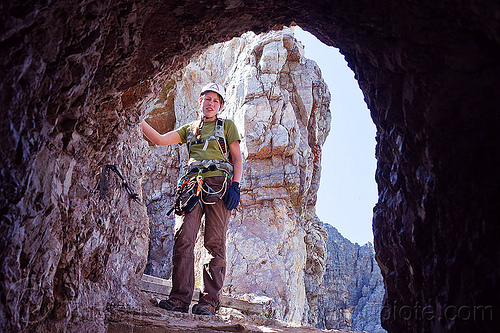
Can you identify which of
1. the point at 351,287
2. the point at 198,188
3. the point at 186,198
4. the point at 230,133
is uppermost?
the point at 230,133

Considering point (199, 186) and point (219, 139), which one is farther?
point (219, 139)

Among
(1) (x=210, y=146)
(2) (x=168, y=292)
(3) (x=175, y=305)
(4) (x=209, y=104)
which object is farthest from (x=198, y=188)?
(2) (x=168, y=292)

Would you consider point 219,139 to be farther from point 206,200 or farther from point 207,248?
point 207,248

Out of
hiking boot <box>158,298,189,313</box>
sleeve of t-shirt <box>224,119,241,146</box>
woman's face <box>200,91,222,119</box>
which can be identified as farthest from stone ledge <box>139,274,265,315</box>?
woman's face <box>200,91,222,119</box>

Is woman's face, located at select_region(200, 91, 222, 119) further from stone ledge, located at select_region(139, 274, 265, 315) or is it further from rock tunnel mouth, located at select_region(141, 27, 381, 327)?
rock tunnel mouth, located at select_region(141, 27, 381, 327)

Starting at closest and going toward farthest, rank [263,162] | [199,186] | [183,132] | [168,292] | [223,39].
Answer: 1. [223,39]
2. [199,186]
3. [183,132]
4. [168,292]
5. [263,162]

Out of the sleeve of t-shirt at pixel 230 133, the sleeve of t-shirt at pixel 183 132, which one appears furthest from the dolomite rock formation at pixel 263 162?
the sleeve of t-shirt at pixel 230 133

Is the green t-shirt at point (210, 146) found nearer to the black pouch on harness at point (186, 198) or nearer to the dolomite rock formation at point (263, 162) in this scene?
the black pouch on harness at point (186, 198)

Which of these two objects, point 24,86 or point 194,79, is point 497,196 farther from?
point 194,79

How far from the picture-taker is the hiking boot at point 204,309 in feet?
14.9

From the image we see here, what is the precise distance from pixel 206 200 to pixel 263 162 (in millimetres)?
8802

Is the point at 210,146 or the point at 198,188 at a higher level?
the point at 210,146

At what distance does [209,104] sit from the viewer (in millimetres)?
5230

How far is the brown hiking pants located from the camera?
4.59m
